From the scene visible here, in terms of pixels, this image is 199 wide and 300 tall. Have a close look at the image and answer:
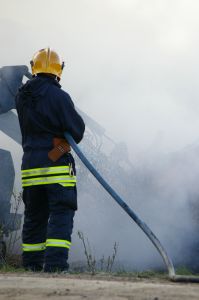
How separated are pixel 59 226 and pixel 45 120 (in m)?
0.81

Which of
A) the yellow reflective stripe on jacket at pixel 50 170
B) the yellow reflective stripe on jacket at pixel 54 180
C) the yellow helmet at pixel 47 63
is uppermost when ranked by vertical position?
the yellow helmet at pixel 47 63

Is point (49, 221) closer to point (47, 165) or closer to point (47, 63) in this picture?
point (47, 165)

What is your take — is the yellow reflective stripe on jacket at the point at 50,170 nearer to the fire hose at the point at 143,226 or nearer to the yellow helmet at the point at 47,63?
the fire hose at the point at 143,226

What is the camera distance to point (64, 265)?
13.6ft

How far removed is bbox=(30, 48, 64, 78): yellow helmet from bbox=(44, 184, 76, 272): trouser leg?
3.12 feet

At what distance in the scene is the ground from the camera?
254 cm

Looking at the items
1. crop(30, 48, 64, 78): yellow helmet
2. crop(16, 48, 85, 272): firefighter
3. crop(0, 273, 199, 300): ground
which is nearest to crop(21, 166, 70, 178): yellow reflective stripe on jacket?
crop(16, 48, 85, 272): firefighter

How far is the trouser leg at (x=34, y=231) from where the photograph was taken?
14.8ft

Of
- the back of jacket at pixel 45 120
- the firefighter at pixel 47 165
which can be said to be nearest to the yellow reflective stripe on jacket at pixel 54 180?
the firefighter at pixel 47 165

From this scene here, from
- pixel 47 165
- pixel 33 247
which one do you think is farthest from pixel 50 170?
pixel 33 247

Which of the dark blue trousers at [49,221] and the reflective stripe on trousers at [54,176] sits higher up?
the reflective stripe on trousers at [54,176]

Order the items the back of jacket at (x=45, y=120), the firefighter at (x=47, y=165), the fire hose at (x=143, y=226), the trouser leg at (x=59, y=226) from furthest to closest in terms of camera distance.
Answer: the back of jacket at (x=45, y=120) → the firefighter at (x=47, y=165) → the trouser leg at (x=59, y=226) → the fire hose at (x=143, y=226)

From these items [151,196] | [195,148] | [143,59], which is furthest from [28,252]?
[143,59]

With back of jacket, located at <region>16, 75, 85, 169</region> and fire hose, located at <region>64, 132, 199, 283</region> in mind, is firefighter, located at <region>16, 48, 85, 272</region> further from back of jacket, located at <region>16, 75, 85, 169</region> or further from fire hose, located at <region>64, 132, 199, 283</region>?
fire hose, located at <region>64, 132, 199, 283</region>
